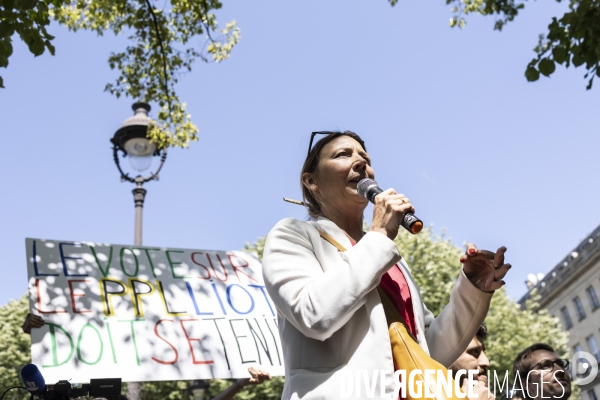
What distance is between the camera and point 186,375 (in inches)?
200

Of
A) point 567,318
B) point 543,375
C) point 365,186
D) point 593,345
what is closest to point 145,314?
point 543,375

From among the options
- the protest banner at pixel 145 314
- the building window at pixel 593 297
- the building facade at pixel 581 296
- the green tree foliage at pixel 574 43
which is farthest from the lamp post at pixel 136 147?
the building window at pixel 593 297

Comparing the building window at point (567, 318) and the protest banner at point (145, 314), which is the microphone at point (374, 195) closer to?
the protest banner at point (145, 314)

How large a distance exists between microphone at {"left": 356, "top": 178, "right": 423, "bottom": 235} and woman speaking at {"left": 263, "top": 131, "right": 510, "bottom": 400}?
3 centimetres

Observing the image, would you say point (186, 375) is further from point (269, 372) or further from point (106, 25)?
point (106, 25)

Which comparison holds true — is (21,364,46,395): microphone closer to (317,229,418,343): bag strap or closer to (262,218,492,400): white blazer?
(262,218,492,400): white blazer

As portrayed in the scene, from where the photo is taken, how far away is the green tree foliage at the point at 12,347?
19828 mm

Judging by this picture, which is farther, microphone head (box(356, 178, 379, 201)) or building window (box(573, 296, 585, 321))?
building window (box(573, 296, 585, 321))

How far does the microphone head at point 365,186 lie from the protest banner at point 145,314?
11.0 feet

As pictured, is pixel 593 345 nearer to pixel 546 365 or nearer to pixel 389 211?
pixel 546 365

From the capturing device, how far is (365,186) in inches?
82.6

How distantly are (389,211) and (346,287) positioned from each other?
0.28 m

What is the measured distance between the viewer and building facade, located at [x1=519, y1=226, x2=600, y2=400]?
41500mm

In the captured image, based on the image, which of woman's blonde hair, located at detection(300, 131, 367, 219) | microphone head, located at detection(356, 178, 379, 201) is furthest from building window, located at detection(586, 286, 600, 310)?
microphone head, located at detection(356, 178, 379, 201)
